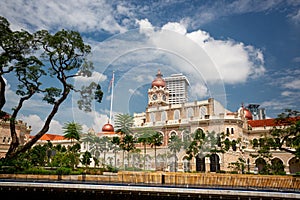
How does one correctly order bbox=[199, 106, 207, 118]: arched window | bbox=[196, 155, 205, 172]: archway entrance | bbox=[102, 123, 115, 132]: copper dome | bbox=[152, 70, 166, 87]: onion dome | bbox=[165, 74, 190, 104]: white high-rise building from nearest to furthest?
bbox=[199, 106, 207, 118]: arched window < bbox=[102, 123, 115, 132]: copper dome < bbox=[165, 74, 190, 104]: white high-rise building < bbox=[152, 70, 166, 87]: onion dome < bbox=[196, 155, 205, 172]: archway entrance

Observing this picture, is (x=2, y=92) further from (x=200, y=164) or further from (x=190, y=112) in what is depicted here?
(x=200, y=164)

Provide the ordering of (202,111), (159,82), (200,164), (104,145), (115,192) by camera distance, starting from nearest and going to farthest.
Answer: (202,111)
(159,82)
(104,145)
(115,192)
(200,164)

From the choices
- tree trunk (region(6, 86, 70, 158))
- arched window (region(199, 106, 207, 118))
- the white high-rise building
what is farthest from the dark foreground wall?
arched window (region(199, 106, 207, 118))

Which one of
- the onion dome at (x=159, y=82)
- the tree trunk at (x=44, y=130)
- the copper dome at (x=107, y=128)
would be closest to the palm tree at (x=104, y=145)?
the copper dome at (x=107, y=128)

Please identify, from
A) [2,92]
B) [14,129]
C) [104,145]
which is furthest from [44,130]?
[104,145]

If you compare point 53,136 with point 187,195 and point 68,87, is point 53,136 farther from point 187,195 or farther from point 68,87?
point 187,195

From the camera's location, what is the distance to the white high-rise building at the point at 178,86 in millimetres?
9438

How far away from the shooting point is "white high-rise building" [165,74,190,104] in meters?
9.44

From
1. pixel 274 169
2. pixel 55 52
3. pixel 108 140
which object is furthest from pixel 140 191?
pixel 274 169

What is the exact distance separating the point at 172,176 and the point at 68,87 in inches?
557

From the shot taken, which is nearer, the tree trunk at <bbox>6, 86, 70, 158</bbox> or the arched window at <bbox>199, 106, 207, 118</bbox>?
the arched window at <bbox>199, 106, 207, 118</bbox>

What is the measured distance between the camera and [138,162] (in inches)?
564

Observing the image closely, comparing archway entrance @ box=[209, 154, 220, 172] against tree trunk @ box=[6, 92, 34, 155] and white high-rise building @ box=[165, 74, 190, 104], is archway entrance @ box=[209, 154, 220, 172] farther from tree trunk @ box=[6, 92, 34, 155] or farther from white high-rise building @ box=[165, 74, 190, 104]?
white high-rise building @ box=[165, 74, 190, 104]

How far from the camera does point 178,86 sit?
9.87m
